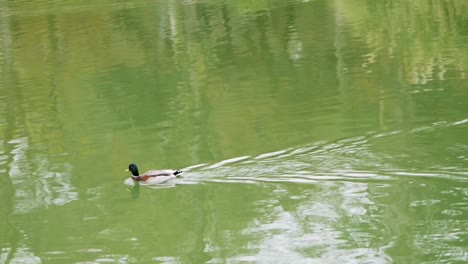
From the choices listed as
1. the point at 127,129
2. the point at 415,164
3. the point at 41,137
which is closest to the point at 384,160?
the point at 415,164

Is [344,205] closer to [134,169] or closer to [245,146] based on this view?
[245,146]

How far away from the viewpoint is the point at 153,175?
41.7 feet

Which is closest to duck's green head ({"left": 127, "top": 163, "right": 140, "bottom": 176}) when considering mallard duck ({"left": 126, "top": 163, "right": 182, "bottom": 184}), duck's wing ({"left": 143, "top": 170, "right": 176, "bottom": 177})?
mallard duck ({"left": 126, "top": 163, "right": 182, "bottom": 184})

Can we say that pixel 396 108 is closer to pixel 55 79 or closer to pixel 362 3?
pixel 55 79

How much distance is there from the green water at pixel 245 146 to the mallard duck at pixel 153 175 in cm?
13

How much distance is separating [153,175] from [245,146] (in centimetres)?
163

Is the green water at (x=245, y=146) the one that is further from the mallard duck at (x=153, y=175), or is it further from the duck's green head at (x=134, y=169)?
the duck's green head at (x=134, y=169)

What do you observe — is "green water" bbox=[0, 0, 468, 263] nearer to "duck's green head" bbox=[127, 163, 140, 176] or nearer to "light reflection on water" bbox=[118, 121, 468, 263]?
"light reflection on water" bbox=[118, 121, 468, 263]

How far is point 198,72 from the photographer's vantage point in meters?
20.7

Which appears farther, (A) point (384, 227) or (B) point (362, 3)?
(B) point (362, 3)

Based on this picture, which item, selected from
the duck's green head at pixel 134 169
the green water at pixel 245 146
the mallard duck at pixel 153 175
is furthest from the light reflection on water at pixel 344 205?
the duck's green head at pixel 134 169

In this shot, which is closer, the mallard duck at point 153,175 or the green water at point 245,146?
the green water at point 245,146

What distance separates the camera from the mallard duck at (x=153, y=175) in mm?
12523

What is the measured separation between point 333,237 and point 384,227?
1.96 feet
